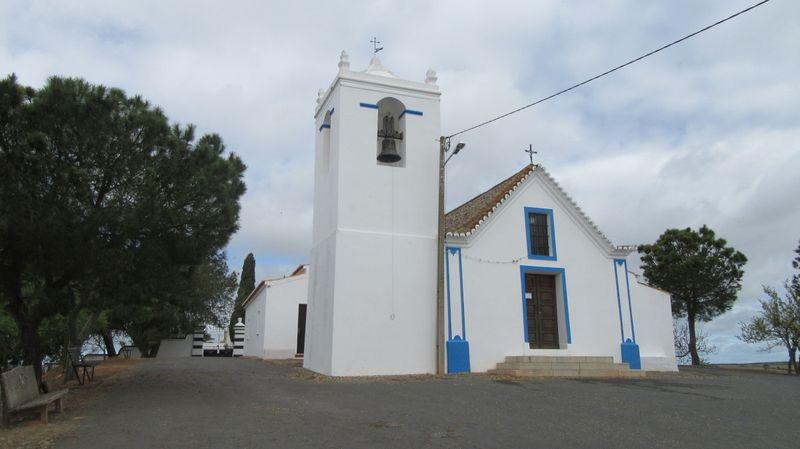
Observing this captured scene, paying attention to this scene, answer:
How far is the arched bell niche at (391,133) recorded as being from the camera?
1498 cm

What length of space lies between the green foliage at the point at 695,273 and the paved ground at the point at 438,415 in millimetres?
10068

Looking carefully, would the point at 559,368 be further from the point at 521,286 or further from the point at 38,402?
the point at 38,402

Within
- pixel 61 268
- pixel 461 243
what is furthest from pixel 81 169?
pixel 461 243

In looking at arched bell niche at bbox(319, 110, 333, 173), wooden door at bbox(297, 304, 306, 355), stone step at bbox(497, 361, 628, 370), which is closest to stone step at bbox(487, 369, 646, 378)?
stone step at bbox(497, 361, 628, 370)

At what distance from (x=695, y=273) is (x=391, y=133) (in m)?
14.3

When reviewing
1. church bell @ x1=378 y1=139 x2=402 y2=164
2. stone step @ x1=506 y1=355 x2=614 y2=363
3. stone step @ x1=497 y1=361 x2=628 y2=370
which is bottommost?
stone step @ x1=497 y1=361 x2=628 y2=370

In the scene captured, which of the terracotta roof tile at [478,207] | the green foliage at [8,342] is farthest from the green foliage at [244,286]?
the terracotta roof tile at [478,207]

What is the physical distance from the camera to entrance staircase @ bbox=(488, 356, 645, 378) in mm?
13836

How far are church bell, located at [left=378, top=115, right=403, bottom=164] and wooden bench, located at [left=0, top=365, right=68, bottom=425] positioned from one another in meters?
9.24

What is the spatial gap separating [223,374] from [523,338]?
817 cm

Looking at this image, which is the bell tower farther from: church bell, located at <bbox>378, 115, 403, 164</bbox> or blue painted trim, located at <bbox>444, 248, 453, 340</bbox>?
blue painted trim, located at <bbox>444, 248, 453, 340</bbox>

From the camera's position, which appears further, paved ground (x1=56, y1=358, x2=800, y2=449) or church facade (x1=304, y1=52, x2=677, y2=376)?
church facade (x1=304, y1=52, x2=677, y2=376)

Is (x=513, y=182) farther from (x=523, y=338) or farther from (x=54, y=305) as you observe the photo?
(x=54, y=305)

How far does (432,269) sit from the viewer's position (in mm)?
14734
